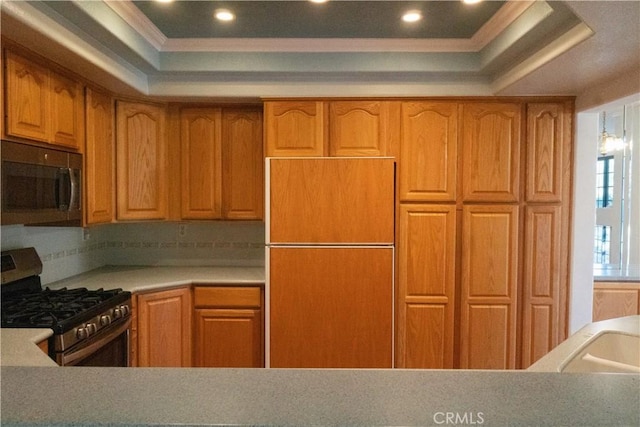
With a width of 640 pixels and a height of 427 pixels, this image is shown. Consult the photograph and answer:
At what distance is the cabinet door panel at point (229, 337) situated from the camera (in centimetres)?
323

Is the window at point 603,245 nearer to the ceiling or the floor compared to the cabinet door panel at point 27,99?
nearer to the floor

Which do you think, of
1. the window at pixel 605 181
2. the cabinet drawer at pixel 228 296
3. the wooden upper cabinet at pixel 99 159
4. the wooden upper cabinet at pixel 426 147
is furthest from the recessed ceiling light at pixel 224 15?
the window at pixel 605 181

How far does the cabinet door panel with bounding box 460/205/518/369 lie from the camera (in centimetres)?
321

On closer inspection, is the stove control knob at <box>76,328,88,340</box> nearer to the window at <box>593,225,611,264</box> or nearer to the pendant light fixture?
the pendant light fixture

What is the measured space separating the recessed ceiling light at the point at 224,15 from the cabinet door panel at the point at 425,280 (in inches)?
61.7

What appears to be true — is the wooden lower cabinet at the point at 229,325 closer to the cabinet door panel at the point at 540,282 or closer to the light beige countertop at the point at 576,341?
the cabinet door panel at the point at 540,282

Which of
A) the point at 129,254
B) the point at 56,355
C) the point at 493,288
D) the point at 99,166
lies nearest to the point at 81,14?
the point at 99,166

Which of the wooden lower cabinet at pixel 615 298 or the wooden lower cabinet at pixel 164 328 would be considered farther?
the wooden lower cabinet at pixel 615 298

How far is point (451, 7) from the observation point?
2.43 metres

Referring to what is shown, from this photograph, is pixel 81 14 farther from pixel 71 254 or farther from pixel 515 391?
pixel 515 391

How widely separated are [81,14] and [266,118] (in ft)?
4.24

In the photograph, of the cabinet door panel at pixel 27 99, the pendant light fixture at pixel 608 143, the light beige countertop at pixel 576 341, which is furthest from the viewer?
the pendant light fixture at pixel 608 143

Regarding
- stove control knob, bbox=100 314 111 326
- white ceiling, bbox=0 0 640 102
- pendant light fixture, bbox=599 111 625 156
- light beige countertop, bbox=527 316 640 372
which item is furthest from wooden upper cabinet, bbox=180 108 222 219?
pendant light fixture, bbox=599 111 625 156

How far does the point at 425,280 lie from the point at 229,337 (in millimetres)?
1374
